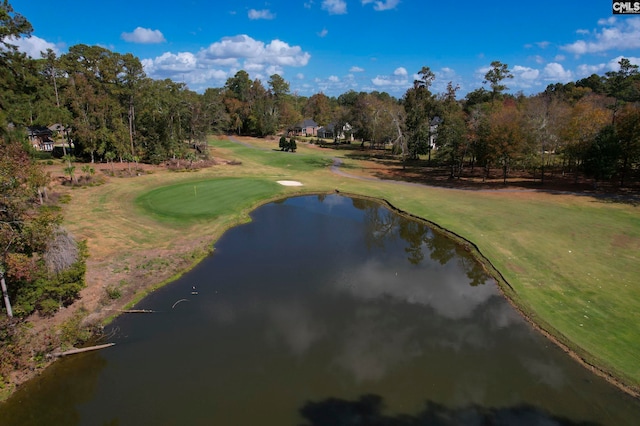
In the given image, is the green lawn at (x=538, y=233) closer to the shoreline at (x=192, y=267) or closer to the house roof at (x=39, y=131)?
the shoreline at (x=192, y=267)

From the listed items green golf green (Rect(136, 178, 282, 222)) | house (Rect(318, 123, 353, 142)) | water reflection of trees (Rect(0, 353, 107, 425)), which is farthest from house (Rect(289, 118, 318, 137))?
water reflection of trees (Rect(0, 353, 107, 425))

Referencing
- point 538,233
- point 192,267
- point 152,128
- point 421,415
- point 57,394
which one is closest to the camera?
point 421,415

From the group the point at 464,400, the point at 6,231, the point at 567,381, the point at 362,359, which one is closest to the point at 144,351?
the point at 6,231

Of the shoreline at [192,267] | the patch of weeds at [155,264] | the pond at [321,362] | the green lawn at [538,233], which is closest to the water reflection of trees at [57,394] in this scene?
the pond at [321,362]

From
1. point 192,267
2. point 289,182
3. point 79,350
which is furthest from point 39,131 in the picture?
point 79,350

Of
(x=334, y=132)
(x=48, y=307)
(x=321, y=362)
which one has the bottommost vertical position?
(x=321, y=362)

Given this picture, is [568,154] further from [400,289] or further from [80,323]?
[80,323]

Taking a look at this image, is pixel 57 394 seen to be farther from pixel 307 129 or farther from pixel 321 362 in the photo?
pixel 307 129
